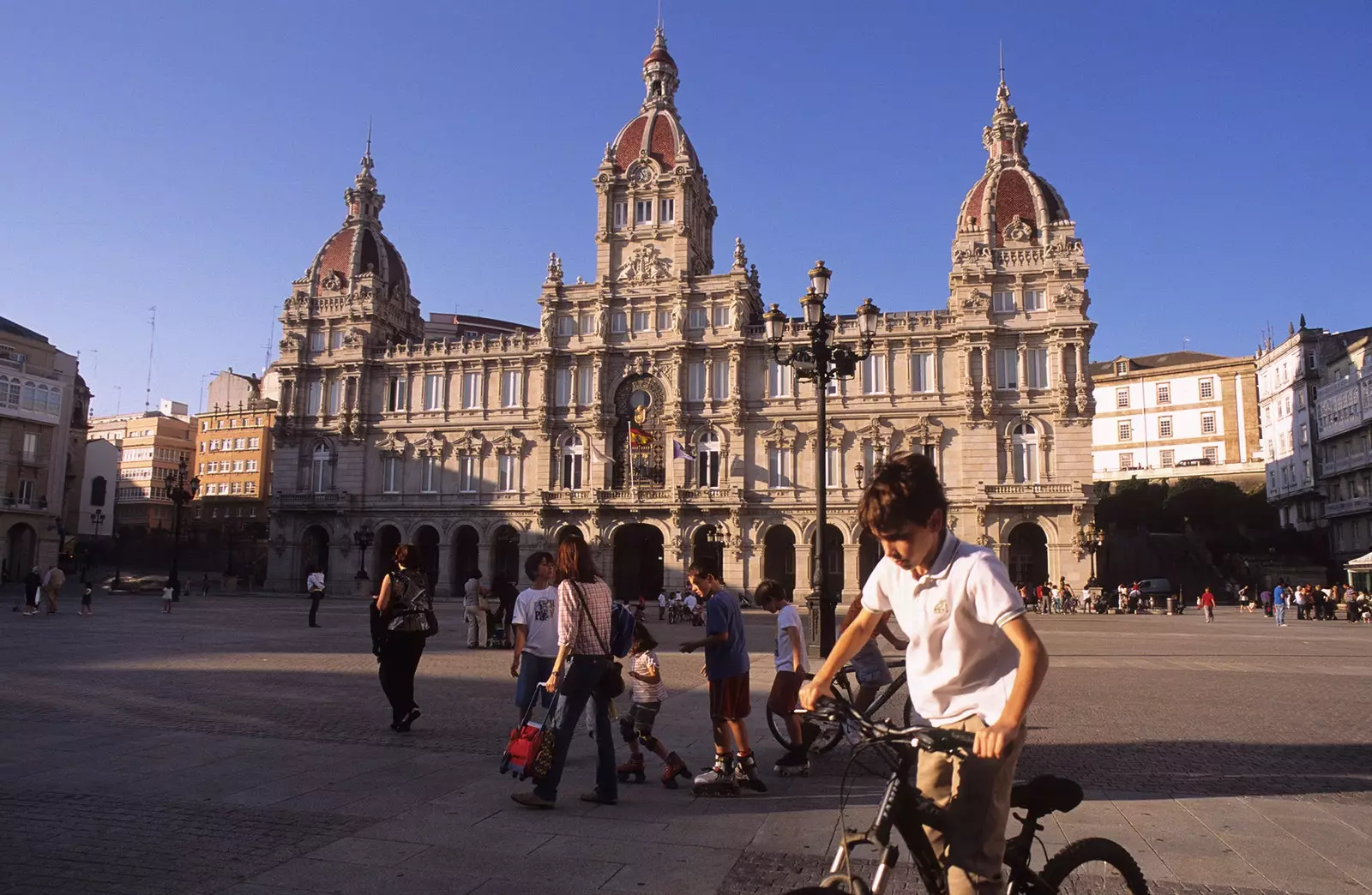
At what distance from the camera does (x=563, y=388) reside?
50781 millimetres

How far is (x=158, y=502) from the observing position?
8650cm

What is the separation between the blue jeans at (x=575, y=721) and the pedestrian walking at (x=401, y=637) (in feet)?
11.5

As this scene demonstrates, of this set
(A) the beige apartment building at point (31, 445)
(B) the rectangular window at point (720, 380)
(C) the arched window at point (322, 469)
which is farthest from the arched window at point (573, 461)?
(A) the beige apartment building at point (31, 445)

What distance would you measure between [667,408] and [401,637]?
39.0 m

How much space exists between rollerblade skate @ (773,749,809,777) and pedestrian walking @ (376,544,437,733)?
4.01 metres

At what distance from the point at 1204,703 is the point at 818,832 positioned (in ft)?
28.5

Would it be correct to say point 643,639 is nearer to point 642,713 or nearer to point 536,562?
point 642,713

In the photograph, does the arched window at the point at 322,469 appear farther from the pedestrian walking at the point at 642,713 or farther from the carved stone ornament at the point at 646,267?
the pedestrian walking at the point at 642,713

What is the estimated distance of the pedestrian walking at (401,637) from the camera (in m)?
9.68

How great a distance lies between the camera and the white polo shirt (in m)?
3.32

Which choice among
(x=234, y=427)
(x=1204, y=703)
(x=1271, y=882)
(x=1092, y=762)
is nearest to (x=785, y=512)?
(x=1204, y=703)

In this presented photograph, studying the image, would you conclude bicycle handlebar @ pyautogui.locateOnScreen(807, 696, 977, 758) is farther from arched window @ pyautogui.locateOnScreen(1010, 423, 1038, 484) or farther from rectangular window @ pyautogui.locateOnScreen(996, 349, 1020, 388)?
rectangular window @ pyautogui.locateOnScreen(996, 349, 1020, 388)

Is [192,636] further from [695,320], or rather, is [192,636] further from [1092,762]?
[695,320]

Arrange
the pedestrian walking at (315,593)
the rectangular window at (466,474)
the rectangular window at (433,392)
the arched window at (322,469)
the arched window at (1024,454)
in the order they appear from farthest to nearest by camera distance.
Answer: the arched window at (322,469)
the rectangular window at (433,392)
the rectangular window at (466,474)
the arched window at (1024,454)
the pedestrian walking at (315,593)
